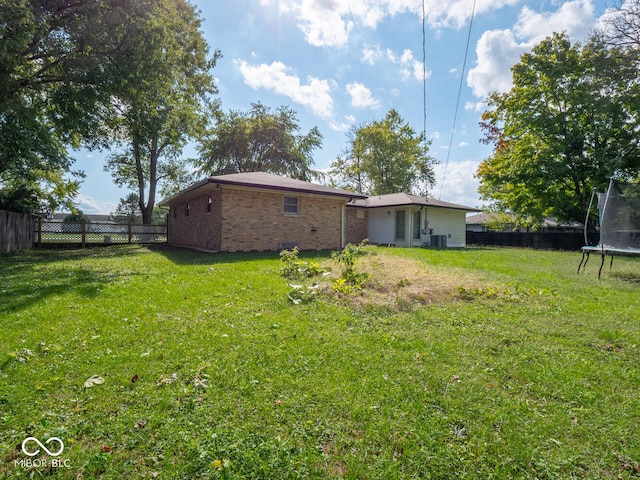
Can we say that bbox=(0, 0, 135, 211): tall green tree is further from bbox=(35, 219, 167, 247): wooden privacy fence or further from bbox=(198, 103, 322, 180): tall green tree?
bbox=(198, 103, 322, 180): tall green tree

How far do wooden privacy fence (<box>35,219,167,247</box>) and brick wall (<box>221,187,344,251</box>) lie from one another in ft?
33.2

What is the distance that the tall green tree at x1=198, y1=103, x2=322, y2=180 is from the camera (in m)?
27.2

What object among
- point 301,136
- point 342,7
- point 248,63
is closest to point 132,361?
point 342,7

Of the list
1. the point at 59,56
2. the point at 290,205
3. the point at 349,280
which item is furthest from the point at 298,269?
the point at 59,56

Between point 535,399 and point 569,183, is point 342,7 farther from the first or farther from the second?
point 569,183

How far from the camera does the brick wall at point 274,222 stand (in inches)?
449

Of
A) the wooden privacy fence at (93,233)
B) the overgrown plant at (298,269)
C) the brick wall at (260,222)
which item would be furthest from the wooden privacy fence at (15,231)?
the overgrown plant at (298,269)

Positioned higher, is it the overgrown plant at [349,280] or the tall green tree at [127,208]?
the tall green tree at [127,208]

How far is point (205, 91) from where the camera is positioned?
68.1 feet

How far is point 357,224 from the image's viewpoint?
19.2 meters

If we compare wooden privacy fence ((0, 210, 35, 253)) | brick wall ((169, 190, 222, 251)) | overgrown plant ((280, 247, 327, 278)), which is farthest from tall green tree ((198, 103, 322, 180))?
overgrown plant ((280, 247, 327, 278))

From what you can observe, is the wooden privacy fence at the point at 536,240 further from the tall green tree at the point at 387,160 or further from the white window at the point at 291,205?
the white window at the point at 291,205

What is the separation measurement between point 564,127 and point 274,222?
16.3m

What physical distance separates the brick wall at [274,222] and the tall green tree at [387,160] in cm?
2125
